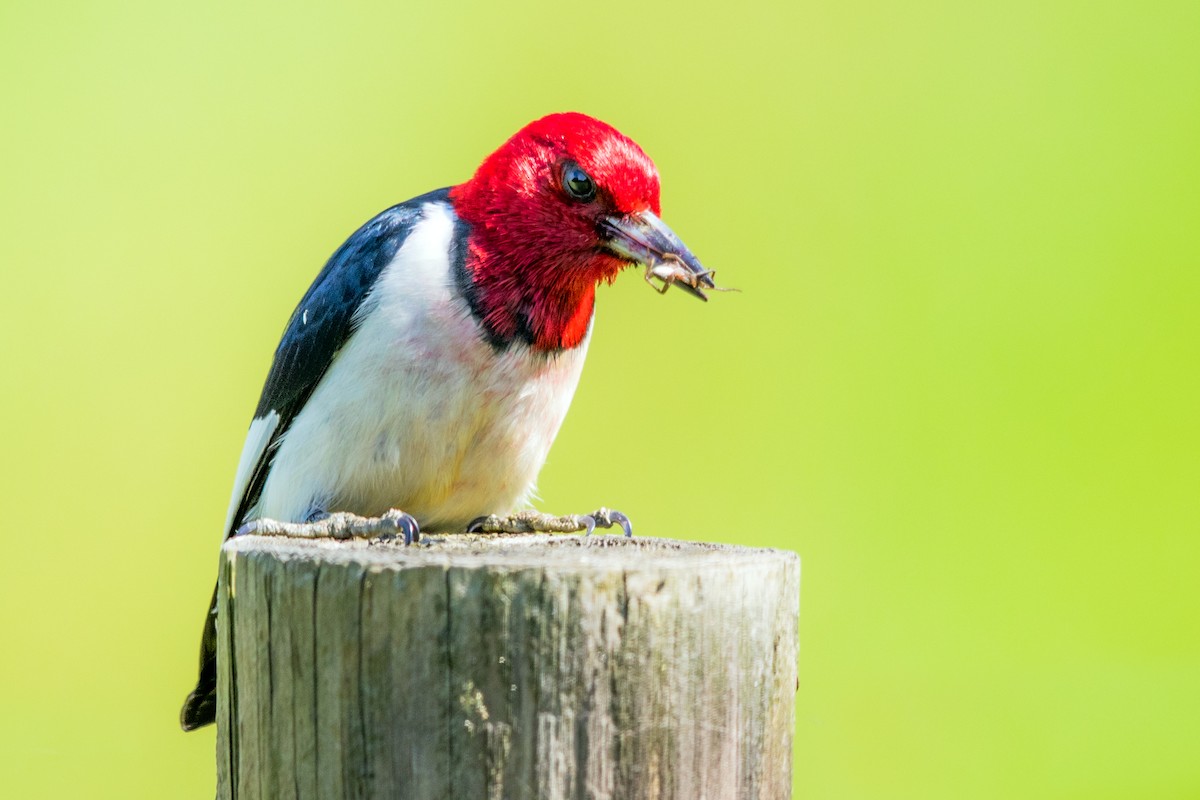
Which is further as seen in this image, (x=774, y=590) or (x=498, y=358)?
(x=498, y=358)

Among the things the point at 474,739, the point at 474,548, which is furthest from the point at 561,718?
the point at 474,548

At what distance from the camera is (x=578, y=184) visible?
312 centimetres

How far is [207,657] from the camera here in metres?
3.19

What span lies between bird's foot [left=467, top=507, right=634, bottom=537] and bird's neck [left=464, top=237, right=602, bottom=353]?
0.43 metres

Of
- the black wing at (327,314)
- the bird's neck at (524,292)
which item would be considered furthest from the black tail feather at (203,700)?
the bird's neck at (524,292)

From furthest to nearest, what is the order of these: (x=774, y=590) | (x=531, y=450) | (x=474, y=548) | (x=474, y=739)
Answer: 1. (x=531, y=450)
2. (x=474, y=548)
3. (x=774, y=590)
4. (x=474, y=739)

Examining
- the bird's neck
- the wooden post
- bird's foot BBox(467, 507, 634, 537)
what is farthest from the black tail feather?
the wooden post

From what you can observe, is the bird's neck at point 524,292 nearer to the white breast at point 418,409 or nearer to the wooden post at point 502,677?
the white breast at point 418,409

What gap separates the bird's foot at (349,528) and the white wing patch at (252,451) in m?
0.54

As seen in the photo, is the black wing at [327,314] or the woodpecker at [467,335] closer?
the woodpecker at [467,335]

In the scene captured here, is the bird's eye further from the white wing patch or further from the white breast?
the white wing patch

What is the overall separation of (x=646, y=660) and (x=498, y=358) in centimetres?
130

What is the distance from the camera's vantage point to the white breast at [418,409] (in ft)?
9.97

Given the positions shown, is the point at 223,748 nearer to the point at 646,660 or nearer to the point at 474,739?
the point at 474,739
